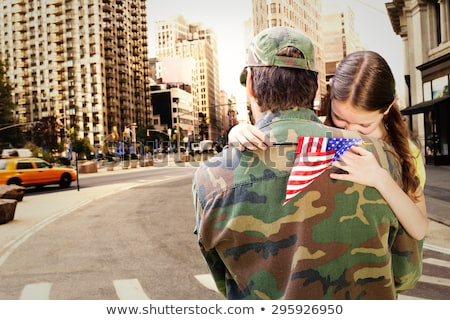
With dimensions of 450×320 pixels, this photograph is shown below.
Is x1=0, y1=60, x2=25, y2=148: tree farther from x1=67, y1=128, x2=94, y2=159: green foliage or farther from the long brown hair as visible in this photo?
the long brown hair

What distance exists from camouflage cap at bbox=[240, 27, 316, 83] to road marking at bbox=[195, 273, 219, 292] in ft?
9.84

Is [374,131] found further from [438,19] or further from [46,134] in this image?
[438,19]

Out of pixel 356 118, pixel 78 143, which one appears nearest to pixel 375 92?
pixel 356 118

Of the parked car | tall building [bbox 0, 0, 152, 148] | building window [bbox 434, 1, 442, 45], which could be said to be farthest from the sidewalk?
the parked car

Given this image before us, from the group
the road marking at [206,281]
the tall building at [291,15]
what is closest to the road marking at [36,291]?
the road marking at [206,281]

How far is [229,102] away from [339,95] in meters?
1.66

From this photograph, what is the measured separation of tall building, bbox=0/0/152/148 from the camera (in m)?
4.43

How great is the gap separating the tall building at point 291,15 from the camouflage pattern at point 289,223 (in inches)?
81.6

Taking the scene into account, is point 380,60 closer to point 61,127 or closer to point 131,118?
point 131,118

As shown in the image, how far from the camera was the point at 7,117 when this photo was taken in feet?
17.1

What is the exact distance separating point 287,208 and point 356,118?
0.57 metres

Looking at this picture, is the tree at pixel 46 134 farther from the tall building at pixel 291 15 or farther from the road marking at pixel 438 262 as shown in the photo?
the road marking at pixel 438 262
